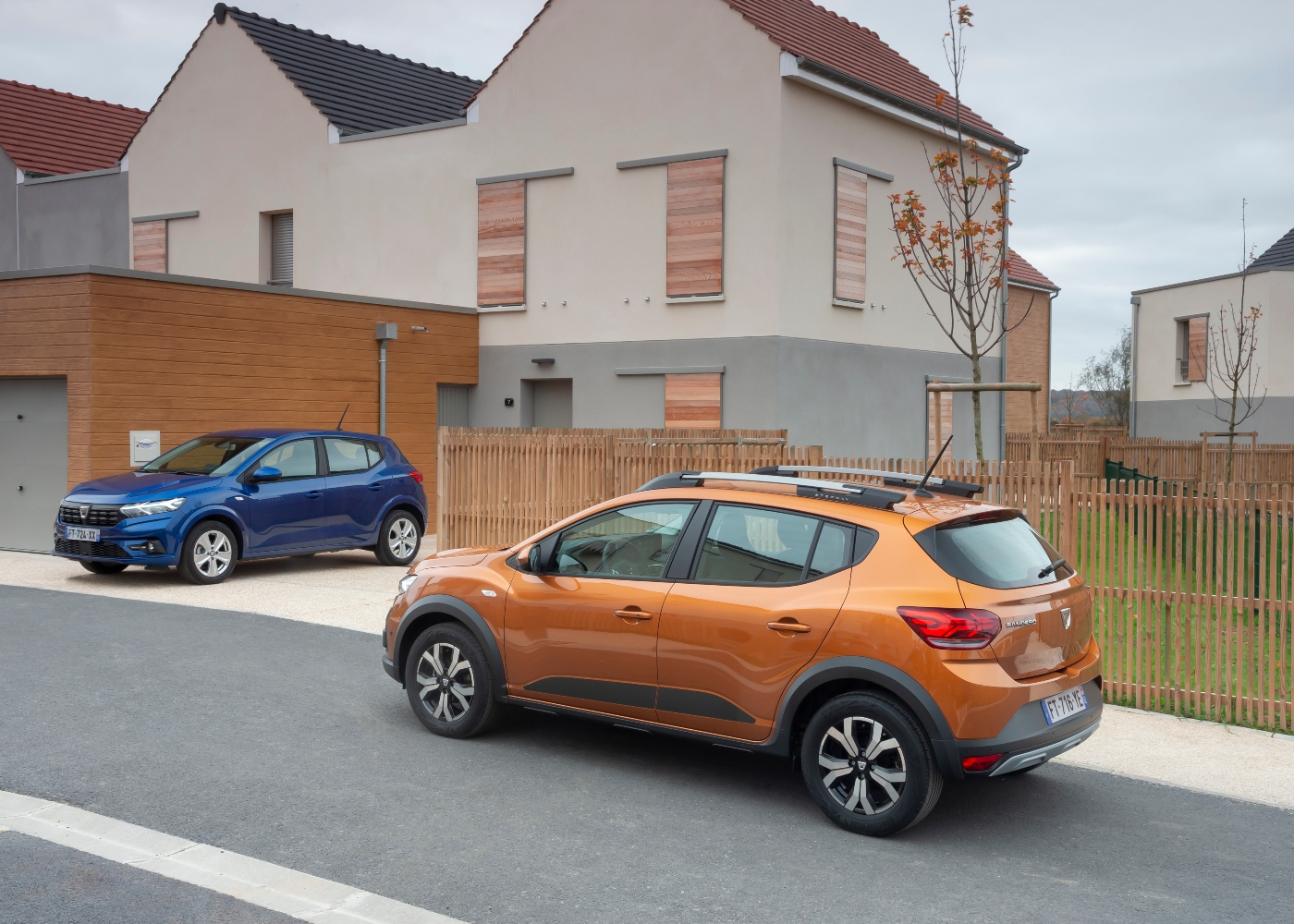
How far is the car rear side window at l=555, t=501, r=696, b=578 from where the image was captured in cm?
631

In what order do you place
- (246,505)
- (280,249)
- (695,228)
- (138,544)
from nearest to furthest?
(138,544)
(246,505)
(695,228)
(280,249)

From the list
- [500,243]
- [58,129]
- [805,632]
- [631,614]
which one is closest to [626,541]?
[631,614]

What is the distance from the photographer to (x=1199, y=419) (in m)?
38.6

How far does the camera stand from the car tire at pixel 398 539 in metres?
14.9

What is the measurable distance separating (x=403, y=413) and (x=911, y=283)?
29.2ft

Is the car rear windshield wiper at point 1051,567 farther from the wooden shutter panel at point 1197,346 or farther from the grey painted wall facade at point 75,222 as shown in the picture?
the wooden shutter panel at point 1197,346

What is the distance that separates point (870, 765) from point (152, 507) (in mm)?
9531

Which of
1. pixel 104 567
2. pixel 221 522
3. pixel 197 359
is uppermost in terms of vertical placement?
pixel 197 359

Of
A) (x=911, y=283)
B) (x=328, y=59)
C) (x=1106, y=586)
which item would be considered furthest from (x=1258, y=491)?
(x=328, y=59)

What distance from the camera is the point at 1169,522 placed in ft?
26.9

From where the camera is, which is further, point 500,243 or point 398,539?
point 500,243

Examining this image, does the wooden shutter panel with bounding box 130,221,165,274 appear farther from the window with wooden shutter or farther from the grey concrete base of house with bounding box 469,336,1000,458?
the grey concrete base of house with bounding box 469,336,1000,458

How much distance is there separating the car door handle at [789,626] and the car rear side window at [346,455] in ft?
31.5

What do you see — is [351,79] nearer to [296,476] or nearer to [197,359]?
[197,359]
